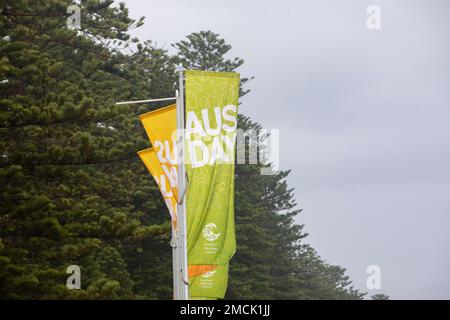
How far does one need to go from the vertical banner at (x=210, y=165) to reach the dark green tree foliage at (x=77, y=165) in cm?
429

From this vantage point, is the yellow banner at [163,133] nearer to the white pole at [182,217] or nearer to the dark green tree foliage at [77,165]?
the white pole at [182,217]

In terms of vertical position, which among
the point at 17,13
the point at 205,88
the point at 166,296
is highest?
the point at 17,13

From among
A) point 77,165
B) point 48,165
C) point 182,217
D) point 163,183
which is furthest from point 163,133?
point 77,165

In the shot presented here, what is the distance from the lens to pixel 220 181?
50.8 feet

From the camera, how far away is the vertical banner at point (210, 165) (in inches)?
594

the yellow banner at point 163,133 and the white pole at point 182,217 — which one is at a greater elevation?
the yellow banner at point 163,133

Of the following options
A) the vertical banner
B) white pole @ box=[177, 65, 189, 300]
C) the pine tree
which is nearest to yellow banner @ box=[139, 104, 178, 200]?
white pole @ box=[177, 65, 189, 300]

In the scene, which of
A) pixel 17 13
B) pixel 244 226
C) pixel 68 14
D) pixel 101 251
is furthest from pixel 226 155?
pixel 244 226

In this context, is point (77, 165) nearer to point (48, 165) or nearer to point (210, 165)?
point (48, 165)

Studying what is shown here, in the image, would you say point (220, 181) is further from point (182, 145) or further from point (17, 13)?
point (17, 13)

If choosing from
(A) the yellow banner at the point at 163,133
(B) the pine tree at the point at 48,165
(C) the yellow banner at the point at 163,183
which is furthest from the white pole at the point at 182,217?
(B) the pine tree at the point at 48,165
